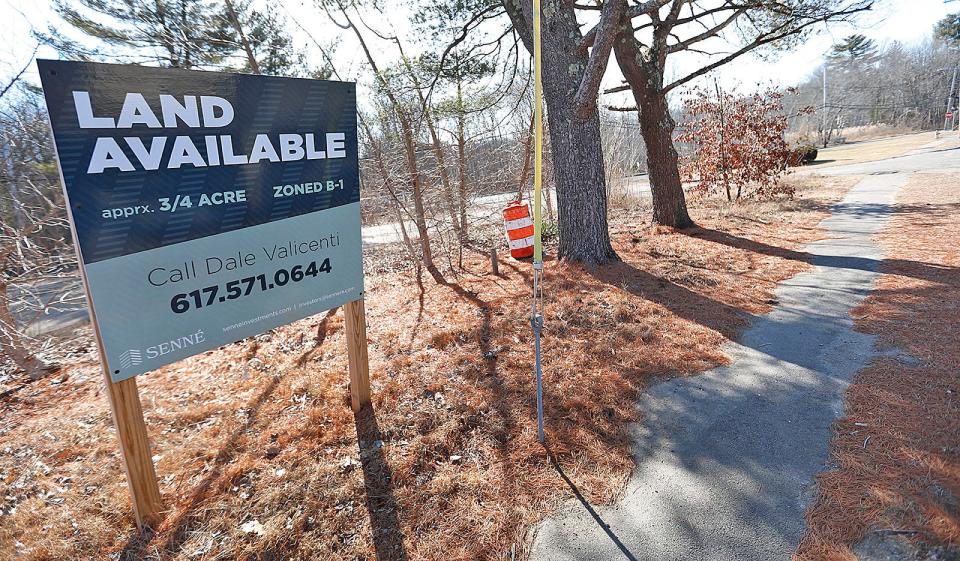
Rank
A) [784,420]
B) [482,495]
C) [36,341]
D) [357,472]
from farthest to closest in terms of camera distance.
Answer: [36,341] < [784,420] < [357,472] < [482,495]

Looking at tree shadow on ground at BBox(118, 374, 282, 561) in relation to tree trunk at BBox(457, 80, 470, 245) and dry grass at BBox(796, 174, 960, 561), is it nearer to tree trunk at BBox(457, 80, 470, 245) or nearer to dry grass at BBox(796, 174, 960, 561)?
dry grass at BBox(796, 174, 960, 561)

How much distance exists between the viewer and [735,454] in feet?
8.28

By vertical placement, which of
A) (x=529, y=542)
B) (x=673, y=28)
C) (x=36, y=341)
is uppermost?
(x=673, y=28)

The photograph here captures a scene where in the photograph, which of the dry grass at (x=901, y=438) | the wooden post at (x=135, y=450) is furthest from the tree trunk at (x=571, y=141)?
the wooden post at (x=135, y=450)

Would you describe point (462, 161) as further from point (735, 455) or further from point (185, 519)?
point (185, 519)

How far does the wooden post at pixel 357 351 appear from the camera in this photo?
3.09 metres

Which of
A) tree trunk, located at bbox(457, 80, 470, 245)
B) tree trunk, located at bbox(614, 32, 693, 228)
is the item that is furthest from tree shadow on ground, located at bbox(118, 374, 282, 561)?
tree trunk, located at bbox(614, 32, 693, 228)


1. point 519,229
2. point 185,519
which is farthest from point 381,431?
point 519,229

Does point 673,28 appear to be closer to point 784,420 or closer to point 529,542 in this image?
point 784,420

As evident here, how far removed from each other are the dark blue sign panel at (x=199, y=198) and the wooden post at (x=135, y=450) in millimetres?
92

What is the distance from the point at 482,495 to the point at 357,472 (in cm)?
73

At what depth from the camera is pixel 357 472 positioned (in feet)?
8.29

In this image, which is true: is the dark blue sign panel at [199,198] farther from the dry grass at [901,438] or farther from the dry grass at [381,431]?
the dry grass at [901,438]

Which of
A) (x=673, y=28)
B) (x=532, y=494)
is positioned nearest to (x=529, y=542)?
(x=532, y=494)
